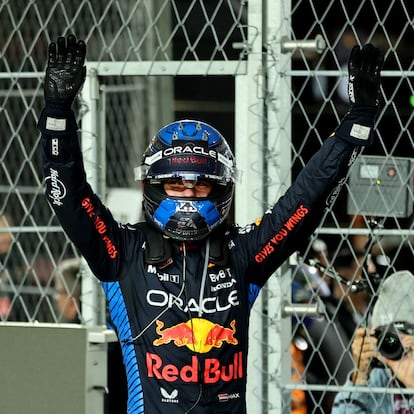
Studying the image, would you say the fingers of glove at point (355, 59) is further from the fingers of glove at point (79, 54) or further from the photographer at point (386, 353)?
the photographer at point (386, 353)

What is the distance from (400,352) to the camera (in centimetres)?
439

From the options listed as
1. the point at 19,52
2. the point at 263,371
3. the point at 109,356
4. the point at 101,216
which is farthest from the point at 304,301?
the point at 19,52

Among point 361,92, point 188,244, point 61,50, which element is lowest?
point 188,244

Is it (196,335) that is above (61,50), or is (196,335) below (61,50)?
below

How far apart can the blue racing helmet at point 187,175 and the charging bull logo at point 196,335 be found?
0.25 m

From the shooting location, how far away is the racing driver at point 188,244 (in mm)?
3355

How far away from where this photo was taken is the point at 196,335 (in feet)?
11.2

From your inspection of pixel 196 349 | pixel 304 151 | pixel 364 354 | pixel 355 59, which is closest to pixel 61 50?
pixel 355 59

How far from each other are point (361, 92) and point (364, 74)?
5 cm

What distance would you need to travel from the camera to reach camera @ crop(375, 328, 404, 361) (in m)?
4.39

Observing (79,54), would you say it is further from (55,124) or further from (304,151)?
(304,151)

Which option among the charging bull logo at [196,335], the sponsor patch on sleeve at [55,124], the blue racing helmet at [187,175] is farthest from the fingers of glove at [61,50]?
the charging bull logo at [196,335]

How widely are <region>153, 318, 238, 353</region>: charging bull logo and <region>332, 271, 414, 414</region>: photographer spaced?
111 centimetres

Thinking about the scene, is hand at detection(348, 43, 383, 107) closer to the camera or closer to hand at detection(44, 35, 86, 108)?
hand at detection(44, 35, 86, 108)
